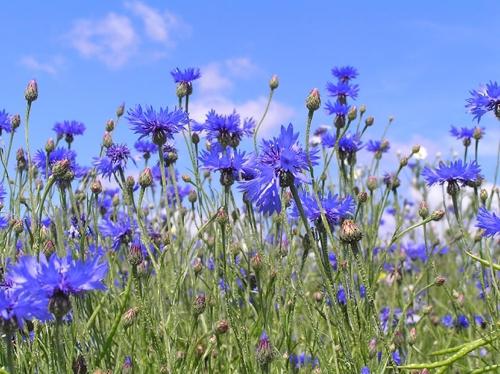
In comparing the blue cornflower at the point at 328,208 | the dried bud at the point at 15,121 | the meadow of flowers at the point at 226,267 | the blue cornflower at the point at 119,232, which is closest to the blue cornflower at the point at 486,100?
the meadow of flowers at the point at 226,267

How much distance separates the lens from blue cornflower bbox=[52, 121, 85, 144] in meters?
3.44

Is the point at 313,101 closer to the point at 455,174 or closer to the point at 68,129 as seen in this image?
the point at 455,174

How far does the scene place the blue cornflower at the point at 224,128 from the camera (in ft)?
8.64

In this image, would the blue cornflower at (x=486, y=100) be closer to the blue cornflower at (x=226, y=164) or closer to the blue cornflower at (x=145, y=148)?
the blue cornflower at (x=226, y=164)

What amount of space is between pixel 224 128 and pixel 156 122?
1.42 ft

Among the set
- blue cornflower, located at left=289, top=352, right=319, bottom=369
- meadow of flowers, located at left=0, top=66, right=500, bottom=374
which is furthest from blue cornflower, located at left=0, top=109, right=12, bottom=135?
blue cornflower, located at left=289, top=352, right=319, bottom=369

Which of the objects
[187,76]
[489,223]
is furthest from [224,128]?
[489,223]

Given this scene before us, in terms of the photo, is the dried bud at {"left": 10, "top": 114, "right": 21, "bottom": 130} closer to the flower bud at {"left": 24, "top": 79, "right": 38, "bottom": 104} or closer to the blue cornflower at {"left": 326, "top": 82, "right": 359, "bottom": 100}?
the flower bud at {"left": 24, "top": 79, "right": 38, "bottom": 104}

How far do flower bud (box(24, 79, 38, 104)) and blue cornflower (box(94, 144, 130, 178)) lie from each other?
36 centimetres

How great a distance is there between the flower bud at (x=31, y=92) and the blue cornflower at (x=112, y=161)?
364 mm

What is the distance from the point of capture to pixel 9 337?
1361mm

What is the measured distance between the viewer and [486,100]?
246cm

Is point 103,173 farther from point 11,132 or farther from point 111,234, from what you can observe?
point 11,132

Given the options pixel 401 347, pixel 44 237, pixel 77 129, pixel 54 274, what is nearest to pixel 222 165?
pixel 44 237
